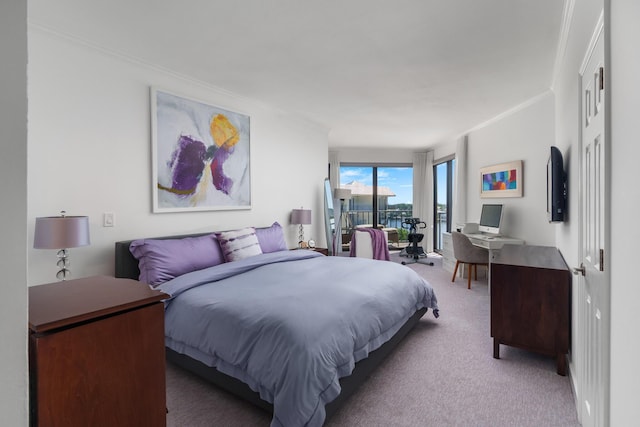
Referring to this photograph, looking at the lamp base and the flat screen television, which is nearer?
the lamp base

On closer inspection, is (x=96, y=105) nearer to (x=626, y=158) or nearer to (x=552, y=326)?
(x=626, y=158)

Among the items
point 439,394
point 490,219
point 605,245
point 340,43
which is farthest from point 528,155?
point 605,245

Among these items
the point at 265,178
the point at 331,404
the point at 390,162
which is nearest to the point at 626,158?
the point at 331,404

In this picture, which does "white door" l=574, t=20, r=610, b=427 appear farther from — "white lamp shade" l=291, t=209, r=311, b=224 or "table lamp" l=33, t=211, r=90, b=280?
"white lamp shade" l=291, t=209, r=311, b=224

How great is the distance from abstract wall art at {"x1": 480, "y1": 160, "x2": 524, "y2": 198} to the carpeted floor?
2.52m

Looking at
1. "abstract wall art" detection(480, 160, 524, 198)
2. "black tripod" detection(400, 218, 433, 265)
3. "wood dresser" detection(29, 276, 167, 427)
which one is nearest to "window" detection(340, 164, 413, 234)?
"black tripod" detection(400, 218, 433, 265)

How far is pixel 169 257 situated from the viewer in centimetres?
282

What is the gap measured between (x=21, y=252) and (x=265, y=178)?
3.74m

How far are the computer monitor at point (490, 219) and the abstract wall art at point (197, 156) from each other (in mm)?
3502

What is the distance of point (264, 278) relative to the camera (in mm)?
2715

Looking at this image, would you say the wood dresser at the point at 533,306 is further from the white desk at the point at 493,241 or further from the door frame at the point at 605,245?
the white desk at the point at 493,241

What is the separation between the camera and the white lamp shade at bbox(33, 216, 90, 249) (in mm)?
2172

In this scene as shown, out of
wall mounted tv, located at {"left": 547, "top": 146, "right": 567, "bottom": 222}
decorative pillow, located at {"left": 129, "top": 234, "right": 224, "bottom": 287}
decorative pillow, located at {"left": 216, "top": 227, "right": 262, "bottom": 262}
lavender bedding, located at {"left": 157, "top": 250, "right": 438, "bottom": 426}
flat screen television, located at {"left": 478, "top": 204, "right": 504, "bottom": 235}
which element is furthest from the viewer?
flat screen television, located at {"left": 478, "top": 204, "right": 504, "bottom": 235}

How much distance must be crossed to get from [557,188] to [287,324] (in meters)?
2.13
